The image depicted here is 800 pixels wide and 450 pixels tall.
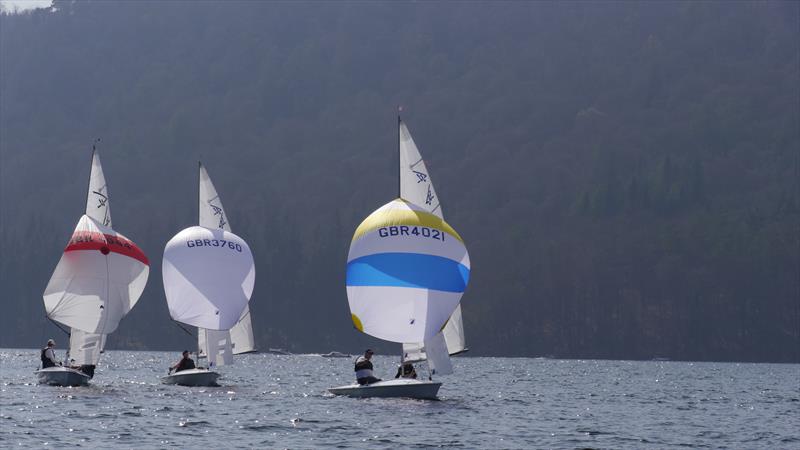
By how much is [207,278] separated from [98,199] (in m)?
7.05

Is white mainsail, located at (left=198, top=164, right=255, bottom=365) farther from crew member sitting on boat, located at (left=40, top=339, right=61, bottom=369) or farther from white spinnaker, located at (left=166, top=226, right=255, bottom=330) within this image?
crew member sitting on boat, located at (left=40, top=339, right=61, bottom=369)

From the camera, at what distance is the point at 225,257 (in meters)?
67.9

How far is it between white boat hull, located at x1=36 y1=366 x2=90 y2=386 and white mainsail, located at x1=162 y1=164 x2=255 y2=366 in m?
5.34

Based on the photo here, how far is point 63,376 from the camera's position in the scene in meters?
64.1

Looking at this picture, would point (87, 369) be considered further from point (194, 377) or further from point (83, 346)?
point (194, 377)

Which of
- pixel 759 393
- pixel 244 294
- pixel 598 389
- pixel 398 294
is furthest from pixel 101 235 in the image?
pixel 759 393

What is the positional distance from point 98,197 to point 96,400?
14.7 m

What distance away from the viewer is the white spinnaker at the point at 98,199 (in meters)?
68.1

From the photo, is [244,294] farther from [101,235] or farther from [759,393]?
[759,393]

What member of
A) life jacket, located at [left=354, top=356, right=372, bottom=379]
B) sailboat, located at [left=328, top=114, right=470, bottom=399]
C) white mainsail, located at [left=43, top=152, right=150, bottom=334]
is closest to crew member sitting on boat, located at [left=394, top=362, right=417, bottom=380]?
sailboat, located at [left=328, top=114, right=470, bottom=399]

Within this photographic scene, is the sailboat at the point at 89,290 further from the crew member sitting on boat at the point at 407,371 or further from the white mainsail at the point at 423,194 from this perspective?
the crew member sitting on boat at the point at 407,371

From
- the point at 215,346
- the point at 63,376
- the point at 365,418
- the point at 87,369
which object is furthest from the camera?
the point at 215,346

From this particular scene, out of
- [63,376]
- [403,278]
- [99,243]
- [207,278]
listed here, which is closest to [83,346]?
[63,376]

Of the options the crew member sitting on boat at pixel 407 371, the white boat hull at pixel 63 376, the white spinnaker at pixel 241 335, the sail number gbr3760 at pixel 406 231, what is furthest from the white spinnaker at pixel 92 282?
the crew member sitting on boat at pixel 407 371
